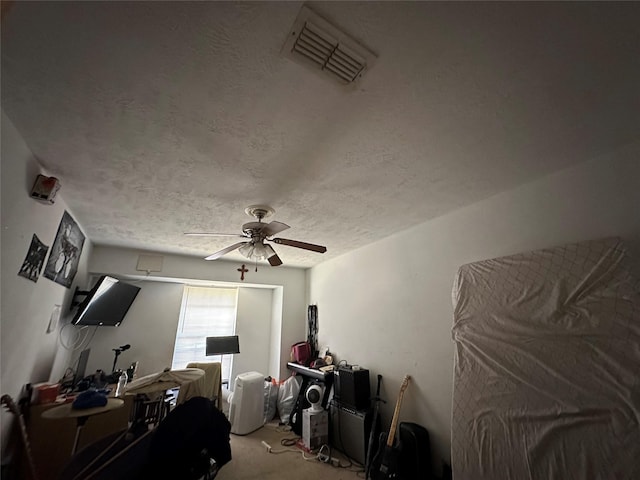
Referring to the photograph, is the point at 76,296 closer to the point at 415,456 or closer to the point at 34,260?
the point at 34,260

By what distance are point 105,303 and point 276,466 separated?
2.95 meters

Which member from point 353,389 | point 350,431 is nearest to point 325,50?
point 353,389

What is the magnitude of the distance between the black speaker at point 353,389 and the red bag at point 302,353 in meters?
1.11

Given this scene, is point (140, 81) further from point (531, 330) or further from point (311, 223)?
point (531, 330)

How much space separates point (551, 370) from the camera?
5.19 feet

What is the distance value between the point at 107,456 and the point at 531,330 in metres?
3.19

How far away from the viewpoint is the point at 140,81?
122 centimetres

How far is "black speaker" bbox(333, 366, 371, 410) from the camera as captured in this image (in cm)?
312

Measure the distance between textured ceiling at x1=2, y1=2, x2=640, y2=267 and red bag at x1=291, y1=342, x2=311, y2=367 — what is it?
315 cm

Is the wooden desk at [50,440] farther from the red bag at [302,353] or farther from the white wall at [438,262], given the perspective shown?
the white wall at [438,262]

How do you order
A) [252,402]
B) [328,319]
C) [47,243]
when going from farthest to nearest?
[328,319] < [252,402] < [47,243]

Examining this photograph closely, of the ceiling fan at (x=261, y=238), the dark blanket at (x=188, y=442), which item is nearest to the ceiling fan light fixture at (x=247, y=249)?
the ceiling fan at (x=261, y=238)

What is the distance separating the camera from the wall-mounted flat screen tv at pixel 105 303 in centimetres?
305

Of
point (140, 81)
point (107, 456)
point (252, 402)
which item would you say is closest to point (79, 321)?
point (107, 456)
